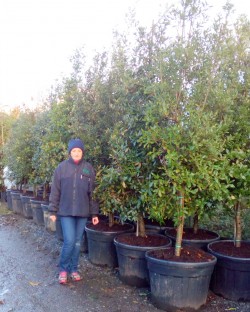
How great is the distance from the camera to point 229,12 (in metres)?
4.53

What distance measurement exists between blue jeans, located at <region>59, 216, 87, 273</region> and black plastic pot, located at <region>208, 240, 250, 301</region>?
1835 millimetres

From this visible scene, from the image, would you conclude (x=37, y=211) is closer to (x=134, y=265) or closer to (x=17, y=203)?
(x=17, y=203)

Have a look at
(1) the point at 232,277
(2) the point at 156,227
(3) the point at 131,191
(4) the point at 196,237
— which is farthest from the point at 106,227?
(1) the point at 232,277

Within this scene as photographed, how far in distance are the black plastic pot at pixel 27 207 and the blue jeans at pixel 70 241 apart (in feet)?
17.0

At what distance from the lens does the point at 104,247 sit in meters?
5.79

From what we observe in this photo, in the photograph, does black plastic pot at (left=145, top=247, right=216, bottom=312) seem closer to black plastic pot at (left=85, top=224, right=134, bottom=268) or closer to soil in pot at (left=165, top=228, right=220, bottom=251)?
soil in pot at (left=165, top=228, right=220, bottom=251)

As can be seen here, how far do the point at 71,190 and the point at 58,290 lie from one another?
51.3 inches

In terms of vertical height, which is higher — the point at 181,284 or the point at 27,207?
the point at 27,207

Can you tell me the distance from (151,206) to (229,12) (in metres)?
2.51

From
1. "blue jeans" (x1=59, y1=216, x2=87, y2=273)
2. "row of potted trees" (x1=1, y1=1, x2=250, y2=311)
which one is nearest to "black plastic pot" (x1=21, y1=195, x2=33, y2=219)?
"blue jeans" (x1=59, y1=216, x2=87, y2=273)

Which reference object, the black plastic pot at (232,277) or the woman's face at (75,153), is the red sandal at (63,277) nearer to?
the woman's face at (75,153)

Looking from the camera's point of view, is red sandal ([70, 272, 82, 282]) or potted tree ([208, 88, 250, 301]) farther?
red sandal ([70, 272, 82, 282])

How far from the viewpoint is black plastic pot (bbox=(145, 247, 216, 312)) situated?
4172 millimetres

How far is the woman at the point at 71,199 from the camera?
5074 millimetres
